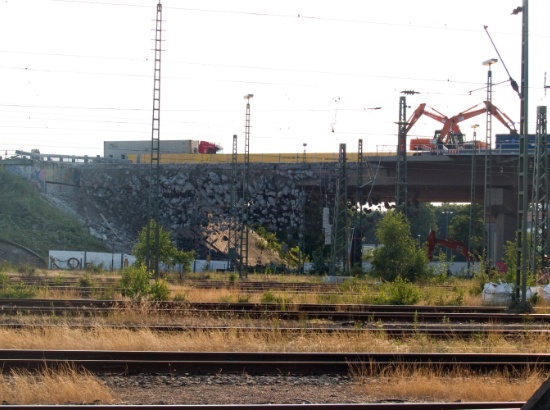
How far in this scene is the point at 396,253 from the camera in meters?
33.5

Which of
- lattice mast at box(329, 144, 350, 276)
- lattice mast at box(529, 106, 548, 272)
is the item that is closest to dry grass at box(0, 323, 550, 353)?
lattice mast at box(529, 106, 548, 272)

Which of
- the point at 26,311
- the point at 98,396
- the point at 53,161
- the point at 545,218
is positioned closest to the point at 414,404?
the point at 98,396

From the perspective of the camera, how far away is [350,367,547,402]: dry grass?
10.5 m

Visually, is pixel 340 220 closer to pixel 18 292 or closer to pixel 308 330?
pixel 18 292

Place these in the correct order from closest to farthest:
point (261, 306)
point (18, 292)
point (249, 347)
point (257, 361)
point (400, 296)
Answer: point (257, 361), point (249, 347), point (261, 306), point (18, 292), point (400, 296)

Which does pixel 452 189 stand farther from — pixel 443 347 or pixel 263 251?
pixel 443 347

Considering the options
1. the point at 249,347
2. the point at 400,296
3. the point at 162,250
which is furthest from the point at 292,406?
the point at 162,250

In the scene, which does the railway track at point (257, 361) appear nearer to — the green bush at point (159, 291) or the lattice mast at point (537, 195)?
the green bush at point (159, 291)

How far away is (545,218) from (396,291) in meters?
12.2

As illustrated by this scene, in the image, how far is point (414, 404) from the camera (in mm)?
9695

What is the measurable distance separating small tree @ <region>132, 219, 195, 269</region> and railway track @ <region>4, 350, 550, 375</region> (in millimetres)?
20460

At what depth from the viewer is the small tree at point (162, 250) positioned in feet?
110

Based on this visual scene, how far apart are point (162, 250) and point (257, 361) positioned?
2507 cm

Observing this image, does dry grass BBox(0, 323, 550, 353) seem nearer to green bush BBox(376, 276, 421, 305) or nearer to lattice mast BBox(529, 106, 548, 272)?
green bush BBox(376, 276, 421, 305)
